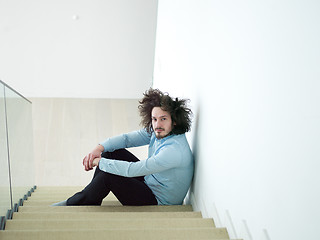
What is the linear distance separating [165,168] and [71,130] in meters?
3.41

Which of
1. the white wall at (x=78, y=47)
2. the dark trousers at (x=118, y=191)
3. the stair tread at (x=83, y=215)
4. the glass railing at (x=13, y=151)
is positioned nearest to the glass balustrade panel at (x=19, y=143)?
the glass railing at (x=13, y=151)

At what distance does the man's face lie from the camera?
3.10 meters

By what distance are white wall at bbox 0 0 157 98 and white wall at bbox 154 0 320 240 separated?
410 centimetres

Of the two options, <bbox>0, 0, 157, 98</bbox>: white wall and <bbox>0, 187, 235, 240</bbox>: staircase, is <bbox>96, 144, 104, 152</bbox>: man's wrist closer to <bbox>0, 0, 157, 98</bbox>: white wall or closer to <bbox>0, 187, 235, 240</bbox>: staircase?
<bbox>0, 187, 235, 240</bbox>: staircase

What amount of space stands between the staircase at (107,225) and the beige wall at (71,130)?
1753 mm

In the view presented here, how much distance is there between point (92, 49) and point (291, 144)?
5.90m

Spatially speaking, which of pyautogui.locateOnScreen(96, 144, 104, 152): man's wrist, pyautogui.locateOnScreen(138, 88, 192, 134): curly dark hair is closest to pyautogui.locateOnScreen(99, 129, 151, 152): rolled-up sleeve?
pyautogui.locateOnScreen(96, 144, 104, 152): man's wrist

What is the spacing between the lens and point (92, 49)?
709cm

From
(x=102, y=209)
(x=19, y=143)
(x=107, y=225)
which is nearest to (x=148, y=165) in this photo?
(x=102, y=209)

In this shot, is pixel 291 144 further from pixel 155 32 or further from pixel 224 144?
pixel 155 32

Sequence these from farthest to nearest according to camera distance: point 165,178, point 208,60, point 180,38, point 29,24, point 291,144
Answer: point 29,24, point 180,38, point 165,178, point 208,60, point 291,144

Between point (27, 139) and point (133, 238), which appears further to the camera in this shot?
point (27, 139)

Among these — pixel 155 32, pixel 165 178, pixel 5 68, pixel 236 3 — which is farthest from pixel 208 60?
pixel 5 68

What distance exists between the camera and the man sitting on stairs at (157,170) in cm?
288
